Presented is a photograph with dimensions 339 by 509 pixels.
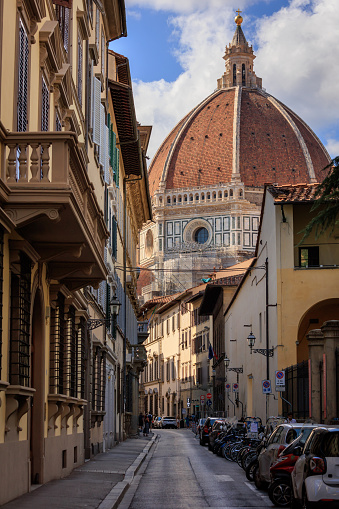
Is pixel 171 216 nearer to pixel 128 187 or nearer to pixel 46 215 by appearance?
pixel 128 187

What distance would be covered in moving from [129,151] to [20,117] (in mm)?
24990

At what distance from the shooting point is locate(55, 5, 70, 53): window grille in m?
15.6

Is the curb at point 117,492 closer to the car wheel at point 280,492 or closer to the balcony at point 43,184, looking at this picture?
the car wheel at point 280,492

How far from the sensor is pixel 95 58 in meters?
22.6

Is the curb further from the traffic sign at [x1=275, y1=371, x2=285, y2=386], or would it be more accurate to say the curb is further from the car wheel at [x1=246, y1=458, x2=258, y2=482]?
the traffic sign at [x1=275, y1=371, x2=285, y2=386]

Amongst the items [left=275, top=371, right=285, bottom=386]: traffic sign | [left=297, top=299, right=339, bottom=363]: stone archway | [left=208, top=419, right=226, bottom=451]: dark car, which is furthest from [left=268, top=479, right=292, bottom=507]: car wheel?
[left=297, top=299, right=339, bottom=363]: stone archway

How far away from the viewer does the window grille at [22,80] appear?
39.0ft

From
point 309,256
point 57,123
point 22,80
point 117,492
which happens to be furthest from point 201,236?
point 22,80

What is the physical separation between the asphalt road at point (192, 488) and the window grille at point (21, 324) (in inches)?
117

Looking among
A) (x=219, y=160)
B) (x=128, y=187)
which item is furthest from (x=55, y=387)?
(x=219, y=160)

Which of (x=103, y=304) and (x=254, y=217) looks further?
(x=254, y=217)

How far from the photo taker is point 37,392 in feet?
49.5

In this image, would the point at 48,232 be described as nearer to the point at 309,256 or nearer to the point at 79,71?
the point at 79,71

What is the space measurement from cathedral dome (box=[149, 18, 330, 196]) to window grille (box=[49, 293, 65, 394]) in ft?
414
